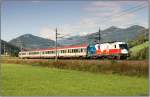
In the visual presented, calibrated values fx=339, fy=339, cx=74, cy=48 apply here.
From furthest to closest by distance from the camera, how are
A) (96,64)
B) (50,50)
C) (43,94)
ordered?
(50,50) < (96,64) < (43,94)

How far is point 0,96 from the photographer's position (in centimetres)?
1472

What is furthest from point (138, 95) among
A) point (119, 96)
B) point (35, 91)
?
point (35, 91)

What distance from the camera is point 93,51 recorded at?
177ft

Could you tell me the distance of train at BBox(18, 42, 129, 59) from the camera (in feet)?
154

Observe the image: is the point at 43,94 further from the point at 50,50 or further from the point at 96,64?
the point at 50,50

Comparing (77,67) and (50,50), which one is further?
(50,50)

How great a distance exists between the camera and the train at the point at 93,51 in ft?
154

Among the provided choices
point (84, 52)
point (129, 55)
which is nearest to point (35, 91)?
point (129, 55)

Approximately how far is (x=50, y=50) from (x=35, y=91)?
50.8 metres

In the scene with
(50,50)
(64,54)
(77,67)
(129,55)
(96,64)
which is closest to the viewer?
(96,64)

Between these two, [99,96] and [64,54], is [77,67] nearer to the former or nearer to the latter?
[99,96]

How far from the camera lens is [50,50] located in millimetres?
67562

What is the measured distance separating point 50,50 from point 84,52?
12686mm

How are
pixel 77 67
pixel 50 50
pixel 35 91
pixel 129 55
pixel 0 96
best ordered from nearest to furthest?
pixel 0 96
pixel 35 91
pixel 77 67
pixel 129 55
pixel 50 50
